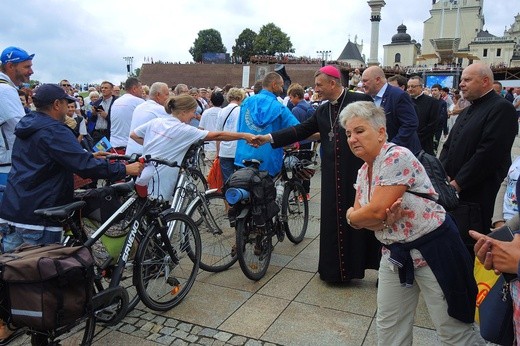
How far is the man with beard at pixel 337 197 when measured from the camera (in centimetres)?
395

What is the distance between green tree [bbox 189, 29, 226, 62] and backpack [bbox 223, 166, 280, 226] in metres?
94.9

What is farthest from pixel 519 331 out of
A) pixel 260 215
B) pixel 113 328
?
pixel 113 328

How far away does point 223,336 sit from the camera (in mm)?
3248

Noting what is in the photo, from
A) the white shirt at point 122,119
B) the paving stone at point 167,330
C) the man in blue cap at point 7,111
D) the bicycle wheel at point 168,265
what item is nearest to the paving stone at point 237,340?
the paving stone at point 167,330

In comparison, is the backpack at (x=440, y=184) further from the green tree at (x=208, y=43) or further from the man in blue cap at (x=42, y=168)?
the green tree at (x=208, y=43)

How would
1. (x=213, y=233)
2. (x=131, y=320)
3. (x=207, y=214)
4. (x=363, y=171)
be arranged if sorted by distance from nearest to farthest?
(x=363, y=171) < (x=131, y=320) < (x=207, y=214) < (x=213, y=233)

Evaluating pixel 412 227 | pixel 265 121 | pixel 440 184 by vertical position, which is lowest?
pixel 412 227

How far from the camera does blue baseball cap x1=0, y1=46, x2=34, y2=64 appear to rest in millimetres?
4141

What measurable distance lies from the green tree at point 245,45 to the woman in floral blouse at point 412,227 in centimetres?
9148

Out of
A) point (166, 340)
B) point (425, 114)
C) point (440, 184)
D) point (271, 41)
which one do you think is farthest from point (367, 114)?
point (271, 41)

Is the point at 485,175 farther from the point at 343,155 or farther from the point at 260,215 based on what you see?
the point at 260,215

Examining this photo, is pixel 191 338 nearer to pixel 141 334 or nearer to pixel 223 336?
pixel 223 336

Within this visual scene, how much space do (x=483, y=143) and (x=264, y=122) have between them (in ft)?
7.46

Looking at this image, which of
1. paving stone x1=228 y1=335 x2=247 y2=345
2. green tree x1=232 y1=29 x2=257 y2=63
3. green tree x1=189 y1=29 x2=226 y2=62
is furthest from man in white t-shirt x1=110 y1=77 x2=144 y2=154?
green tree x1=189 y1=29 x2=226 y2=62
